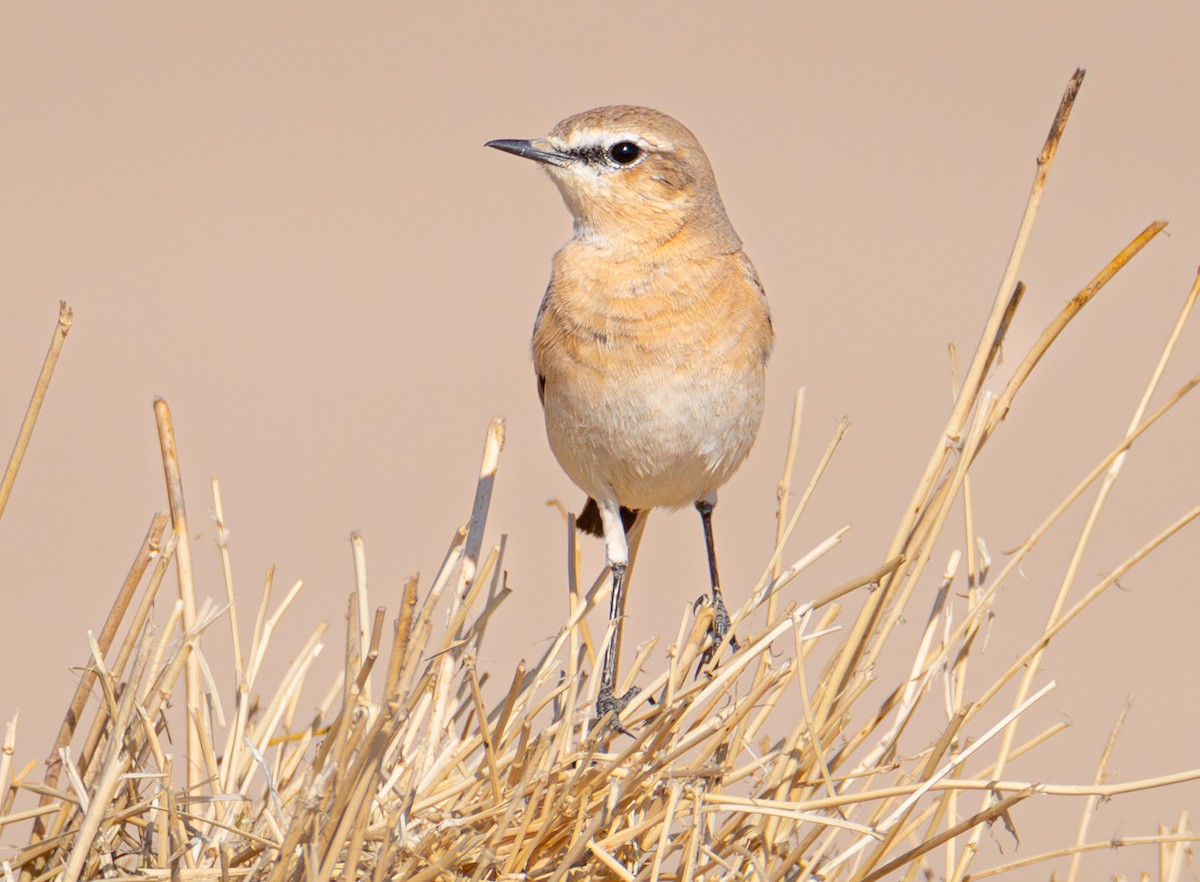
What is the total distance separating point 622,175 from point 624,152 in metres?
0.06

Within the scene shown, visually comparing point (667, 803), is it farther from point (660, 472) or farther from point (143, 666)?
point (660, 472)

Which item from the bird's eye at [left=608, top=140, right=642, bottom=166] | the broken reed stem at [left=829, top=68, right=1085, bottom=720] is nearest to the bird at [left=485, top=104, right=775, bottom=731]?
the bird's eye at [left=608, top=140, right=642, bottom=166]

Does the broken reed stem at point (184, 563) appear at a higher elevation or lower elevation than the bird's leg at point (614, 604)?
higher

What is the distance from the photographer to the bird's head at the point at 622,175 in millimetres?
3406

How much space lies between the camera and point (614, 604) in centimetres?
320

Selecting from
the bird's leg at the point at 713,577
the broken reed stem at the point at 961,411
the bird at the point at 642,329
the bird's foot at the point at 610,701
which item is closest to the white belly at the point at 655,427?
the bird at the point at 642,329

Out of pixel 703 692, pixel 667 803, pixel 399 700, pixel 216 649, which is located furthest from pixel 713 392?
pixel 216 649

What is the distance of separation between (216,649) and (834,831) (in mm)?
4493

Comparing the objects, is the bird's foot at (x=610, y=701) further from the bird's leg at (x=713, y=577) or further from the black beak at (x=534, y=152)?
the black beak at (x=534, y=152)

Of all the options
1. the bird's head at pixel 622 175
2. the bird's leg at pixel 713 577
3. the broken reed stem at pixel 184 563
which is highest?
the bird's head at pixel 622 175

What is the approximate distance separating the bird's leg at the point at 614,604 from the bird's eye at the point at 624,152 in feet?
3.06

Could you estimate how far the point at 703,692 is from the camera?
223 cm

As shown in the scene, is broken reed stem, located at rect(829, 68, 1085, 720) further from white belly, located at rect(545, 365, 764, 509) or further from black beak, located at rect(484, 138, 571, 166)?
black beak, located at rect(484, 138, 571, 166)

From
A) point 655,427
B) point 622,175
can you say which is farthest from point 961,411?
point 622,175
